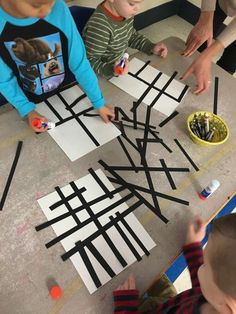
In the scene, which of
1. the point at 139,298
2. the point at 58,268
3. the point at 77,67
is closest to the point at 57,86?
Answer: the point at 77,67

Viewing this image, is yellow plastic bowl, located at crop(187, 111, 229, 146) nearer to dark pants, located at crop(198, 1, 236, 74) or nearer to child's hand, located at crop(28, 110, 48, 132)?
child's hand, located at crop(28, 110, 48, 132)

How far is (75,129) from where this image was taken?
36.4 inches

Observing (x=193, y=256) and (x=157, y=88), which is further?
(x=157, y=88)

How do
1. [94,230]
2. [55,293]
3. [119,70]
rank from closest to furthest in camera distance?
[55,293] → [94,230] → [119,70]

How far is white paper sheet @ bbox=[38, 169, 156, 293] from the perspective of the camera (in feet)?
2.25

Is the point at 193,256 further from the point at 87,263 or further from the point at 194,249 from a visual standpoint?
the point at 87,263

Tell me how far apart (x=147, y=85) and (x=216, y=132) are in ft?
1.04

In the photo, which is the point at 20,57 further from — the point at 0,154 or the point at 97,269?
the point at 97,269

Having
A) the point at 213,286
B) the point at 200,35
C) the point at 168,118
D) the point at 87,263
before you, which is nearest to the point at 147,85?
the point at 168,118

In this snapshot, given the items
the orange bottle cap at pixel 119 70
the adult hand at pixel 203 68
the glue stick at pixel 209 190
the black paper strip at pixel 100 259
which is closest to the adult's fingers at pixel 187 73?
the adult hand at pixel 203 68

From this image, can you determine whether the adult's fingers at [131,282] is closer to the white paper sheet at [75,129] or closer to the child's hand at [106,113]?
the white paper sheet at [75,129]

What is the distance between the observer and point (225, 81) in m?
1.20

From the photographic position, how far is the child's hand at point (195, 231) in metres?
0.76

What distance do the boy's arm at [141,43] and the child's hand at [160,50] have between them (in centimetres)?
2
